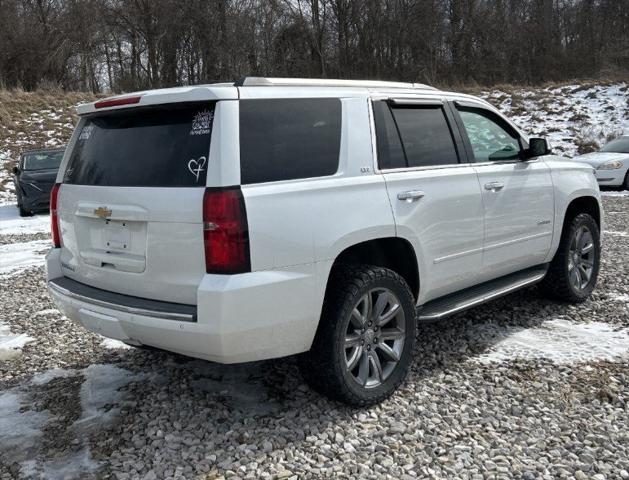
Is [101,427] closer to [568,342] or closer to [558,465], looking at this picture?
[558,465]

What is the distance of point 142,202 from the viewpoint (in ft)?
10.4

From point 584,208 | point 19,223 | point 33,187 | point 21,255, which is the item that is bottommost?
point 21,255

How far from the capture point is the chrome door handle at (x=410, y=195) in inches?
144

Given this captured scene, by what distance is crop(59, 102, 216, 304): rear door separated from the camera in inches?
119

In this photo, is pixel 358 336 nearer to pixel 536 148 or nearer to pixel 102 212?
pixel 102 212

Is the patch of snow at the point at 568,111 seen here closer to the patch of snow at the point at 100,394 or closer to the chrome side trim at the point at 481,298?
the chrome side trim at the point at 481,298

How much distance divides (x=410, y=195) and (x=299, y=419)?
148 centimetres

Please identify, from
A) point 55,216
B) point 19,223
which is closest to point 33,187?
point 19,223

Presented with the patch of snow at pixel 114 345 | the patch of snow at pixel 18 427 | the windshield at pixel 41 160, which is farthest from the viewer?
the windshield at pixel 41 160

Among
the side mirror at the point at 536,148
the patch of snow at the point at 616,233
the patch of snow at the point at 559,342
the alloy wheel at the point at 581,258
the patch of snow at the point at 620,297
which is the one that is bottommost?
the patch of snow at the point at 559,342

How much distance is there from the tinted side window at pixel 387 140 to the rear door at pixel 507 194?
799 mm

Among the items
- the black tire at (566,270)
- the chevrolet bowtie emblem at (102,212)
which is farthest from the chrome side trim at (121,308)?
the black tire at (566,270)

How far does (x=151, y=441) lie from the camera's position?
3.23 m

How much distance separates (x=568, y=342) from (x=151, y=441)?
3.06m
